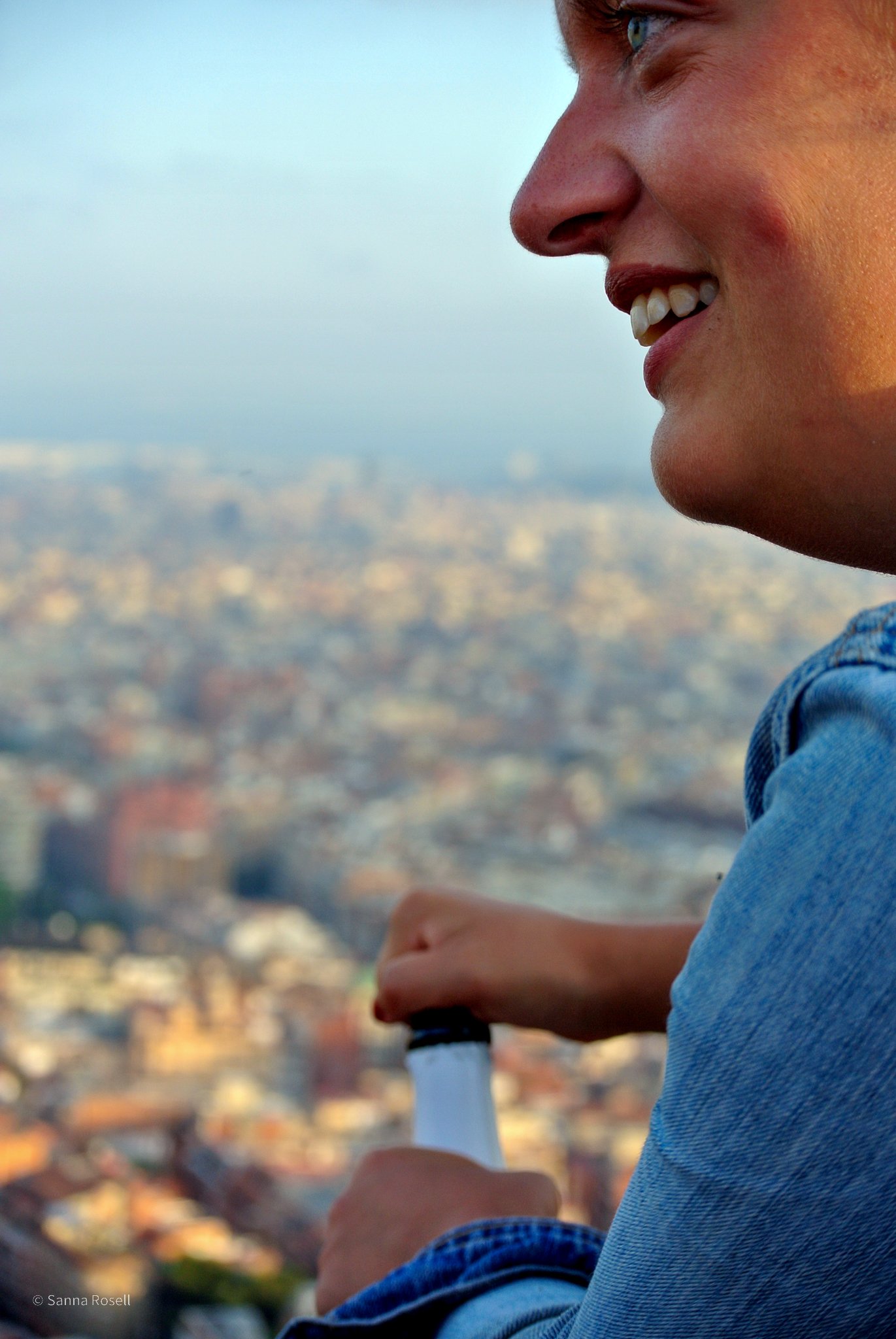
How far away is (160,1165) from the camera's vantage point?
2.38m

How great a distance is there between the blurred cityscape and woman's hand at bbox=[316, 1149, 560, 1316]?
0.51 metres

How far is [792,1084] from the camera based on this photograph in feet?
0.87

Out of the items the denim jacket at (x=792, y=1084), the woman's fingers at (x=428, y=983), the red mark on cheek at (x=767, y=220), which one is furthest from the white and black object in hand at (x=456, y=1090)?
the red mark on cheek at (x=767, y=220)

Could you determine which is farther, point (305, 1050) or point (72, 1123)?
point (305, 1050)

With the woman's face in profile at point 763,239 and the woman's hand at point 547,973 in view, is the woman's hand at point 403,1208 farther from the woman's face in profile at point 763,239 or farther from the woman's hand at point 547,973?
the woman's face in profile at point 763,239

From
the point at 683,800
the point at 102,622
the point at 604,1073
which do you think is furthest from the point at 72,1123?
the point at 102,622

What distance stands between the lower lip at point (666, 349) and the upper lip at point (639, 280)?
0.5 inches

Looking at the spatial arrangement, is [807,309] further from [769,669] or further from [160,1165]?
[769,669]

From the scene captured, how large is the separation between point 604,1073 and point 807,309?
12.4 feet

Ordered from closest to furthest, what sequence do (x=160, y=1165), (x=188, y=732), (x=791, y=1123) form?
1. (x=791, y=1123)
2. (x=160, y=1165)
3. (x=188, y=732)

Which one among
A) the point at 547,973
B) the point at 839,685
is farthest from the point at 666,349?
the point at 547,973

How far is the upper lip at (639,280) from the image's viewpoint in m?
0.38

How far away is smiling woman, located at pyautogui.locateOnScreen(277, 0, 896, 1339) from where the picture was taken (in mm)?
266

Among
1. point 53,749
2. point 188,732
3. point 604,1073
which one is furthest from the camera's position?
point 188,732
